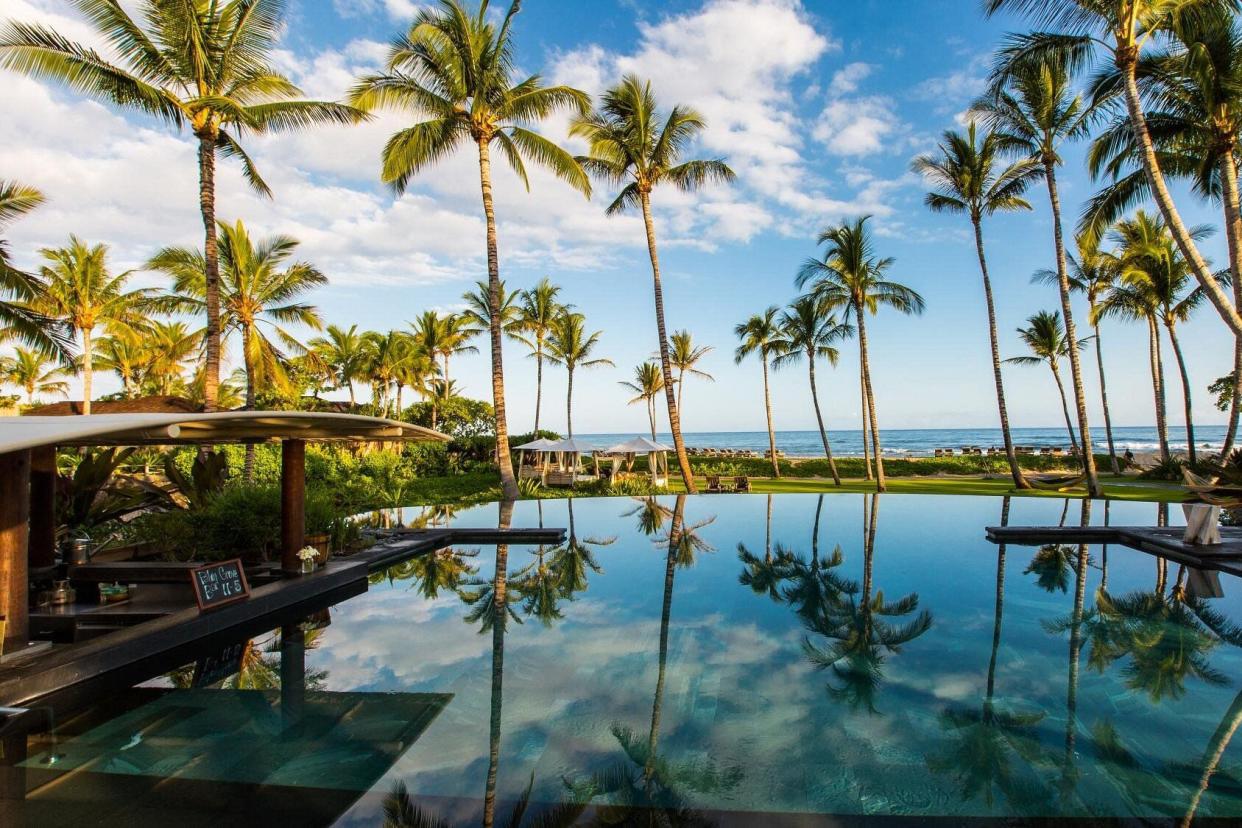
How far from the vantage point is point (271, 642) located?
18.4 feet

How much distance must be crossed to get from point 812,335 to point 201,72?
22.5 meters

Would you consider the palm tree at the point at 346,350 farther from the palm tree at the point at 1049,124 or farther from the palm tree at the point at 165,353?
the palm tree at the point at 1049,124

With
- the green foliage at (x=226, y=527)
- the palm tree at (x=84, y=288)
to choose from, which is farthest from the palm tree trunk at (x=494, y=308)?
the palm tree at (x=84, y=288)

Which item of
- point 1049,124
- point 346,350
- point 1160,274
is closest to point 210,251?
point 1049,124

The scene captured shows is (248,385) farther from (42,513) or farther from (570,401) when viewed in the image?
(570,401)

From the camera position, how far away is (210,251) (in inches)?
459

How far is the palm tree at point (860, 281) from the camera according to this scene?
70.2 ft

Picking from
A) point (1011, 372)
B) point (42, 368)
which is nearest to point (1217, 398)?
point (1011, 372)

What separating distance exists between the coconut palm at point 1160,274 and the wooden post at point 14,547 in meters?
26.5

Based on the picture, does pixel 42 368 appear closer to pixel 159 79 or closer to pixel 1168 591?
pixel 159 79

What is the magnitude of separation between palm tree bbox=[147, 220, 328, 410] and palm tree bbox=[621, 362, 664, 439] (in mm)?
21621

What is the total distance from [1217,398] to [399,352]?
3933cm

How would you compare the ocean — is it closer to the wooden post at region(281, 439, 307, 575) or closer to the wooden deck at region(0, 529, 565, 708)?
the wooden post at region(281, 439, 307, 575)

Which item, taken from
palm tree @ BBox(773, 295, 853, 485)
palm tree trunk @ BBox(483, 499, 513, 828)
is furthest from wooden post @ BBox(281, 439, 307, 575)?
palm tree @ BBox(773, 295, 853, 485)
